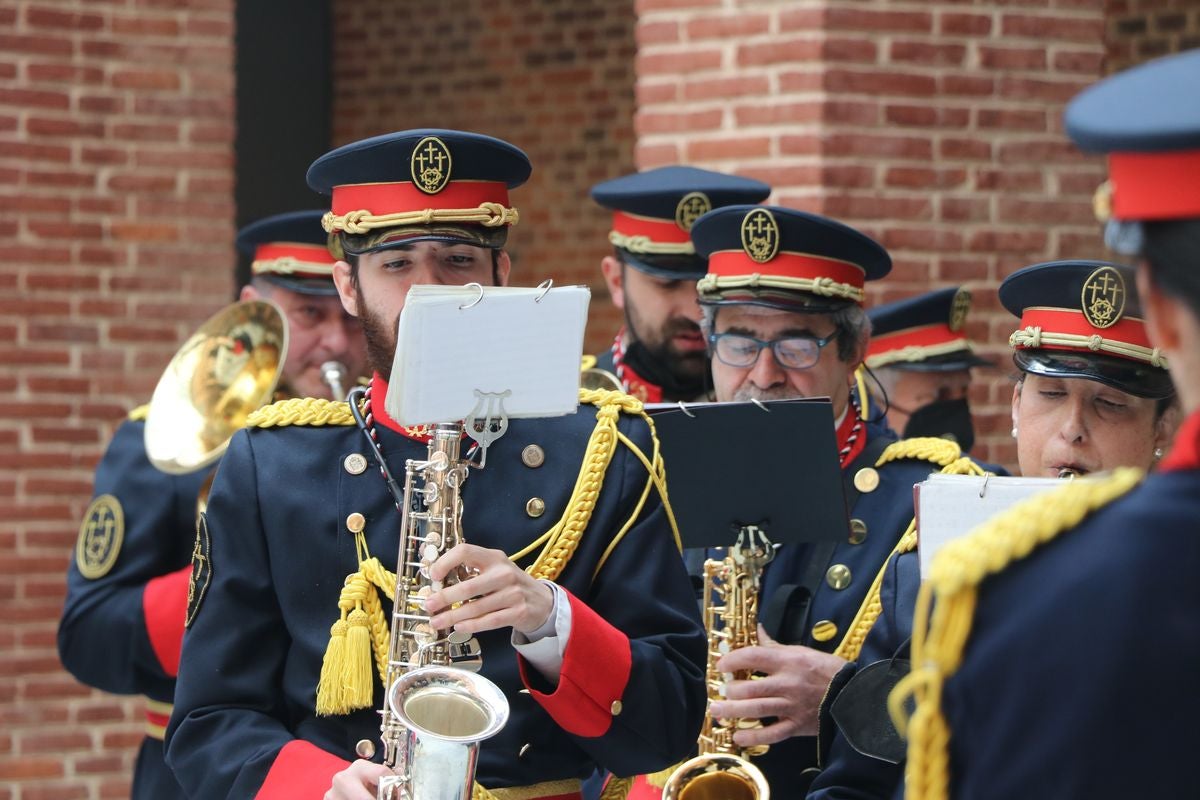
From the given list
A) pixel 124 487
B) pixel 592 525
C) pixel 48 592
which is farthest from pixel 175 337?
pixel 592 525

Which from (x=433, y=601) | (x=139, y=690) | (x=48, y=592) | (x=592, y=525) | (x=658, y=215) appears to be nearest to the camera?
(x=433, y=601)

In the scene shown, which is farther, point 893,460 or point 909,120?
point 909,120

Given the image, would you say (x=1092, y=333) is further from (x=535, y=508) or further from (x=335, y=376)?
(x=335, y=376)

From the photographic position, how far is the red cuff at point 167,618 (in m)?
4.27

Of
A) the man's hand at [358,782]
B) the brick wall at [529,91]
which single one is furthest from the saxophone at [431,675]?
the brick wall at [529,91]

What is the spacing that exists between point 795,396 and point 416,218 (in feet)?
3.82

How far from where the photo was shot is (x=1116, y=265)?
3.17 m

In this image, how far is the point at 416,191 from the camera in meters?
2.83

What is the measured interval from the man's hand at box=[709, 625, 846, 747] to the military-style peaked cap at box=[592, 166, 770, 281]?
5.38 ft

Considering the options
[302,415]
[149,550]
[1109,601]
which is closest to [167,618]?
[149,550]

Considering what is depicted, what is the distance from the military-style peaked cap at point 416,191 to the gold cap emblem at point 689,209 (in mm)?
1941

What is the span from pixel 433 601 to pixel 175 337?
4.74 meters

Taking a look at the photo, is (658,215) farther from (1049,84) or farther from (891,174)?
(1049,84)

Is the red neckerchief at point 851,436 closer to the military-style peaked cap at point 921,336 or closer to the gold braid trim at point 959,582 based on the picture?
the military-style peaked cap at point 921,336
